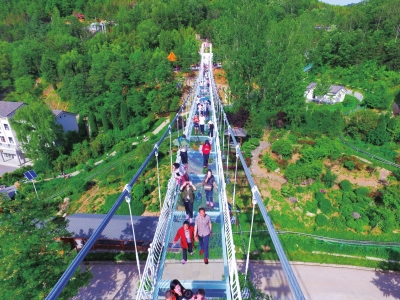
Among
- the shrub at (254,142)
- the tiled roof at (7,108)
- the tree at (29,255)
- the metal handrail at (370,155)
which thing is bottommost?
the metal handrail at (370,155)

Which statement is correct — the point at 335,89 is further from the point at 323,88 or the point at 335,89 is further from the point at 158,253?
the point at 158,253

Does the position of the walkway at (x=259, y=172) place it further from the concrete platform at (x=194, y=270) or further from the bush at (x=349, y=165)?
the concrete platform at (x=194, y=270)

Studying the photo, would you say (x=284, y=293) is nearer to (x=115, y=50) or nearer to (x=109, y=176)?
(x=109, y=176)

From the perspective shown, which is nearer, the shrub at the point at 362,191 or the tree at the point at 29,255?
the tree at the point at 29,255

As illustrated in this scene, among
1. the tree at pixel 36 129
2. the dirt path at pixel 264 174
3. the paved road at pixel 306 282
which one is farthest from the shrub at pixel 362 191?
the tree at pixel 36 129

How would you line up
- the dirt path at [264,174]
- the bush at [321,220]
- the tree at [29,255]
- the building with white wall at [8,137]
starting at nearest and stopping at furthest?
the tree at [29,255] < the bush at [321,220] < the dirt path at [264,174] < the building with white wall at [8,137]

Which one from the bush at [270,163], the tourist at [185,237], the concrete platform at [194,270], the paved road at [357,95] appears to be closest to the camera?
the concrete platform at [194,270]

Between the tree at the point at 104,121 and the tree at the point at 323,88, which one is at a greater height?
the tree at the point at 323,88
